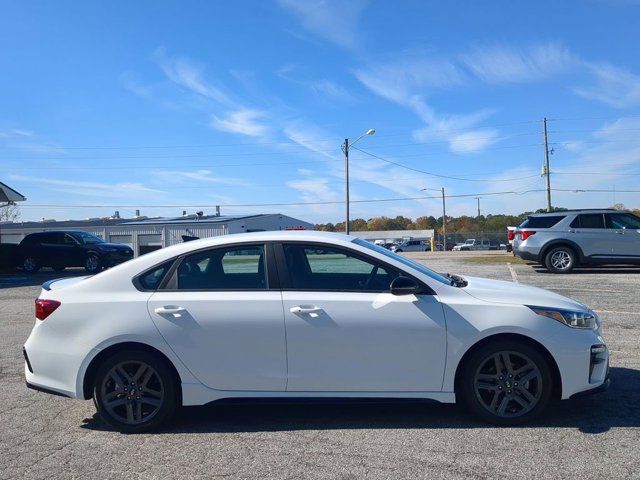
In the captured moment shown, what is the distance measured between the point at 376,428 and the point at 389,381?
0.38 m

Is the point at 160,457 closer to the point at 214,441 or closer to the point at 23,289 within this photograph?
the point at 214,441

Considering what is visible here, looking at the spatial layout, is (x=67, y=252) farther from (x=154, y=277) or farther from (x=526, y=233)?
(x=154, y=277)

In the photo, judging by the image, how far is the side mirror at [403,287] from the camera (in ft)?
14.0

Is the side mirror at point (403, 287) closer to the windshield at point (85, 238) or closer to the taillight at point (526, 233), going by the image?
the taillight at point (526, 233)

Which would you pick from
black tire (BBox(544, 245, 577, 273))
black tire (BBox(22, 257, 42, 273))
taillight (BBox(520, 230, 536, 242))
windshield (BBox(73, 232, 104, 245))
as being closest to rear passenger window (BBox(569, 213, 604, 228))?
black tire (BBox(544, 245, 577, 273))

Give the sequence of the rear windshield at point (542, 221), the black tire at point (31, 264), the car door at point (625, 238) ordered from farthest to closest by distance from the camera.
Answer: the black tire at point (31, 264)
the rear windshield at point (542, 221)
the car door at point (625, 238)

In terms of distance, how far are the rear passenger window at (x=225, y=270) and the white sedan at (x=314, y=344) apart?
0.8 inches

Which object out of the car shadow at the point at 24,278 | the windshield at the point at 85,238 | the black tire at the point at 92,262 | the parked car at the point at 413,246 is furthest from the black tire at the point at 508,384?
the parked car at the point at 413,246

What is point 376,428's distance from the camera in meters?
4.30

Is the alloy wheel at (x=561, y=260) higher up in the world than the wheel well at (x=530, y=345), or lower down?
higher up

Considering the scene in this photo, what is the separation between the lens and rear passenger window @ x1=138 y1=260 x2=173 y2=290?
455 cm

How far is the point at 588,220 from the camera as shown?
15477 millimetres

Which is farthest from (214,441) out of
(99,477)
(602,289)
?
(602,289)

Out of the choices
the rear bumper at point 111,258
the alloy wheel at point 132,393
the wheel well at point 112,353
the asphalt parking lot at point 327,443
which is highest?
the rear bumper at point 111,258
